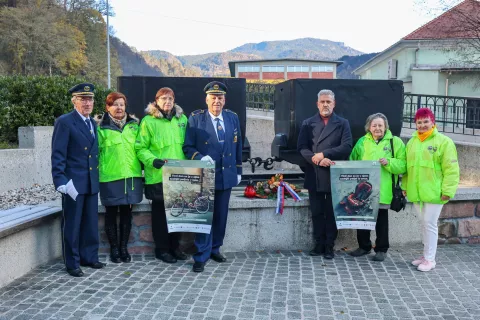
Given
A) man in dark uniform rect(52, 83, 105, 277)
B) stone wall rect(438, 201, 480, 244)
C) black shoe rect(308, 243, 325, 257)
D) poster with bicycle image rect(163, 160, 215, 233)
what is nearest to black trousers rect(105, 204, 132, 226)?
man in dark uniform rect(52, 83, 105, 277)

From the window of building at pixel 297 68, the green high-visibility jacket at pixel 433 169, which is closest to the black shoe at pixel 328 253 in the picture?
the green high-visibility jacket at pixel 433 169

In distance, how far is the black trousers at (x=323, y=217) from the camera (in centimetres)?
623

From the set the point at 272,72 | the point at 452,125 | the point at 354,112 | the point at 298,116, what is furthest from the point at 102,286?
the point at 272,72

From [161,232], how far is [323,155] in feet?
7.07

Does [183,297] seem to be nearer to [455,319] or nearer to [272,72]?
[455,319]

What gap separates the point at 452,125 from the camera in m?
11.6

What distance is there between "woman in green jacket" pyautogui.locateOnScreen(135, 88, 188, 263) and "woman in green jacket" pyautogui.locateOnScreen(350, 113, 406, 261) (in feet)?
7.24

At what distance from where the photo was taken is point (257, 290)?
5129mm

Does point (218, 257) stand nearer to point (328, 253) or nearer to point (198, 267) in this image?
point (198, 267)

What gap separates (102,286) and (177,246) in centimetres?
129

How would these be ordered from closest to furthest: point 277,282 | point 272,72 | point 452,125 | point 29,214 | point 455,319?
1. point 455,319
2. point 277,282
3. point 29,214
4. point 452,125
5. point 272,72

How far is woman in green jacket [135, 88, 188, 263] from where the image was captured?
18.7 ft

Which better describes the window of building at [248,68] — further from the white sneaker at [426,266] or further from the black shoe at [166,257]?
the white sneaker at [426,266]

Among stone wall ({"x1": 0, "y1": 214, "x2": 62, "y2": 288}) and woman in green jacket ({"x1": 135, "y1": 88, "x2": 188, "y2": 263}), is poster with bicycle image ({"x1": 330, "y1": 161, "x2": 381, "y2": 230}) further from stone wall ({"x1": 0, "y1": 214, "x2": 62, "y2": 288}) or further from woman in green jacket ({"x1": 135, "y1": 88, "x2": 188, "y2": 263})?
stone wall ({"x1": 0, "y1": 214, "x2": 62, "y2": 288})
